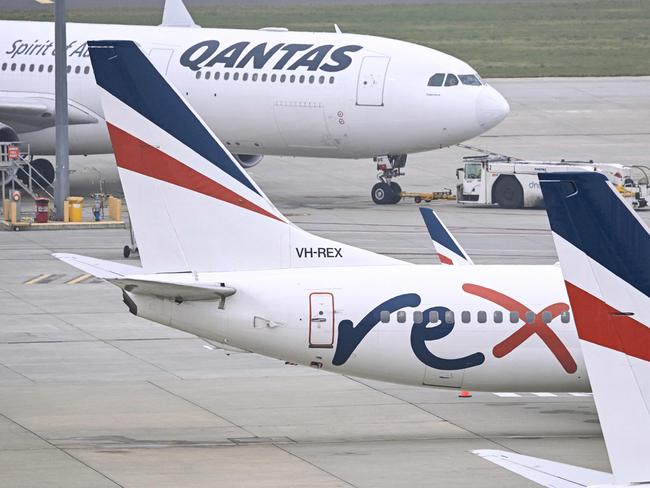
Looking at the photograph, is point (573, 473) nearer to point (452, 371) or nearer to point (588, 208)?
point (588, 208)

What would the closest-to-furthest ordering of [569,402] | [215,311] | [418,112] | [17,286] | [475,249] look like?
[215,311] < [569,402] < [17,286] < [475,249] < [418,112]

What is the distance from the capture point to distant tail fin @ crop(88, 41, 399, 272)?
26.6 m

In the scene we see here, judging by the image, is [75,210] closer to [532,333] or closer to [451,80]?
[451,80]

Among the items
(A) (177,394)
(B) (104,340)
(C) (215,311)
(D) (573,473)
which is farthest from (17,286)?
(D) (573,473)

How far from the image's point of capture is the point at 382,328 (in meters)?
26.5

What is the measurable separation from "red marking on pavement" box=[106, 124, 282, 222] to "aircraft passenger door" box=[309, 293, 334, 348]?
2675 mm

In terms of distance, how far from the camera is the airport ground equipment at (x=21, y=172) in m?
52.7

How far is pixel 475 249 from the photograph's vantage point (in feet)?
154

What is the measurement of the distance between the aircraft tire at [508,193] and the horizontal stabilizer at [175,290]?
30474 mm

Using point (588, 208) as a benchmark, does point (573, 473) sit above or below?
below

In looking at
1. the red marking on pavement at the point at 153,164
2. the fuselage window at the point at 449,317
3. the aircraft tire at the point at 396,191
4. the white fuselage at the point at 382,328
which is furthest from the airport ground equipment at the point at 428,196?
the red marking on pavement at the point at 153,164

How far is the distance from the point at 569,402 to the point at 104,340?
35.4 ft

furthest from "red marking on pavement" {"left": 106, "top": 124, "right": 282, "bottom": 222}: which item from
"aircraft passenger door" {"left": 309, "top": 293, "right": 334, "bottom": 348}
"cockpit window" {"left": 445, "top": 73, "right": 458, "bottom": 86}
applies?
"cockpit window" {"left": 445, "top": 73, "right": 458, "bottom": 86}

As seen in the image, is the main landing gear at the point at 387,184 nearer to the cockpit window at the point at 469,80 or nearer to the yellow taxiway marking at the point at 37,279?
the cockpit window at the point at 469,80
